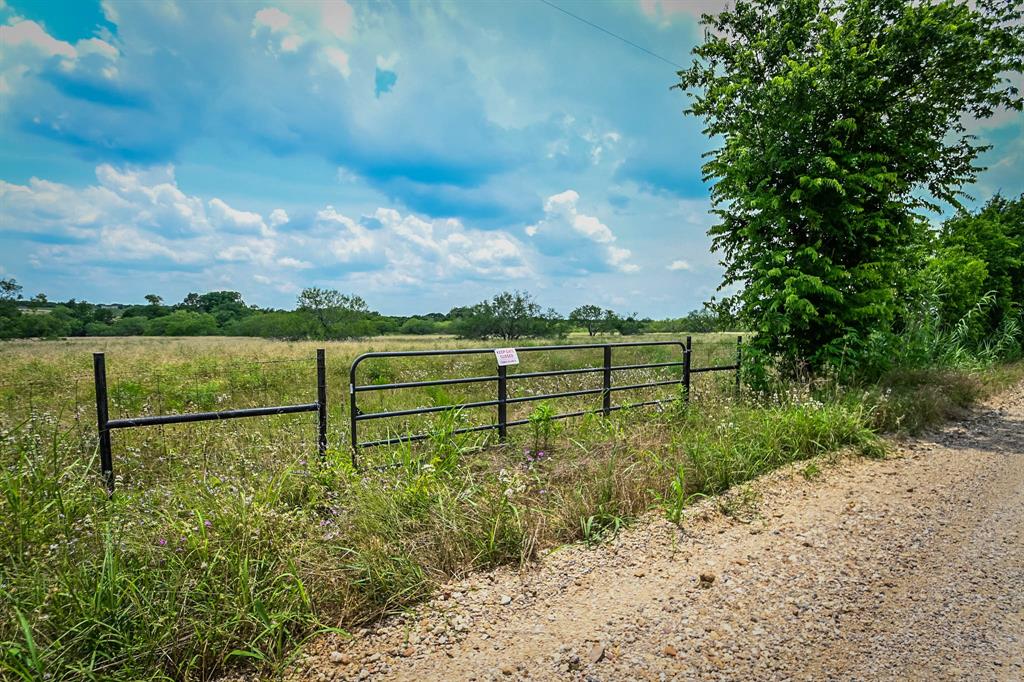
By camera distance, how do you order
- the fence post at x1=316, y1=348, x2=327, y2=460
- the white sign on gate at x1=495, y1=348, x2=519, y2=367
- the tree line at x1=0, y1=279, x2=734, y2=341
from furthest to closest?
the tree line at x1=0, y1=279, x2=734, y2=341 < the white sign on gate at x1=495, y1=348, x2=519, y2=367 < the fence post at x1=316, y1=348, x2=327, y2=460

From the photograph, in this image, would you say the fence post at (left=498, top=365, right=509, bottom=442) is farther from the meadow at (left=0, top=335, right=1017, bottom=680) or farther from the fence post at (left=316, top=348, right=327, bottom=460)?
the fence post at (left=316, top=348, right=327, bottom=460)

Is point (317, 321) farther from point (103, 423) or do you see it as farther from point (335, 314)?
point (103, 423)

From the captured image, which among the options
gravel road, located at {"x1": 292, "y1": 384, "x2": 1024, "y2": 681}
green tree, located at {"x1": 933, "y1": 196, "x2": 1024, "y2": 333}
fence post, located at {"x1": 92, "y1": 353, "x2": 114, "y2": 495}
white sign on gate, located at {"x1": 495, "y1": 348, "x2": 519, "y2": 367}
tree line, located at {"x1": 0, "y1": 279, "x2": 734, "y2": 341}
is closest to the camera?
gravel road, located at {"x1": 292, "y1": 384, "x2": 1024, "y2": 681}

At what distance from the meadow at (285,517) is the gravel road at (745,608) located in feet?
0.86

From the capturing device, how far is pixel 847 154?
319 inches

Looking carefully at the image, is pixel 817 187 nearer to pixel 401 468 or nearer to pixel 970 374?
pixel 970 374

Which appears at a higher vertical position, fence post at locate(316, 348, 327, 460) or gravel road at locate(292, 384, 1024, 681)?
fence post at locate(316, 348, 327, 460)

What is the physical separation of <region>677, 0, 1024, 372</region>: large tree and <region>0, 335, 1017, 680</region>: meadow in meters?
3.06

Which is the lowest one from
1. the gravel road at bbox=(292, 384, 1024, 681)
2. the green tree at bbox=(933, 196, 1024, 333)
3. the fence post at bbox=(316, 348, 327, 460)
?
the gravel road at bbox=(292, 384, 1024, 681)

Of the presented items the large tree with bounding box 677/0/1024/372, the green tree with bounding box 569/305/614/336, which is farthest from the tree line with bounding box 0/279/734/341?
the large tree with bounding box 677/0/1024/372

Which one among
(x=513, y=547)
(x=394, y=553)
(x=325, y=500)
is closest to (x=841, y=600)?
(x=513, y=547)

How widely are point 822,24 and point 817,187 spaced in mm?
3402

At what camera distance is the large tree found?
8016 millimetres

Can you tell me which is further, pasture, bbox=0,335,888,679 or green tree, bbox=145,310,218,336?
green tree, bbox=145,310,218,336
